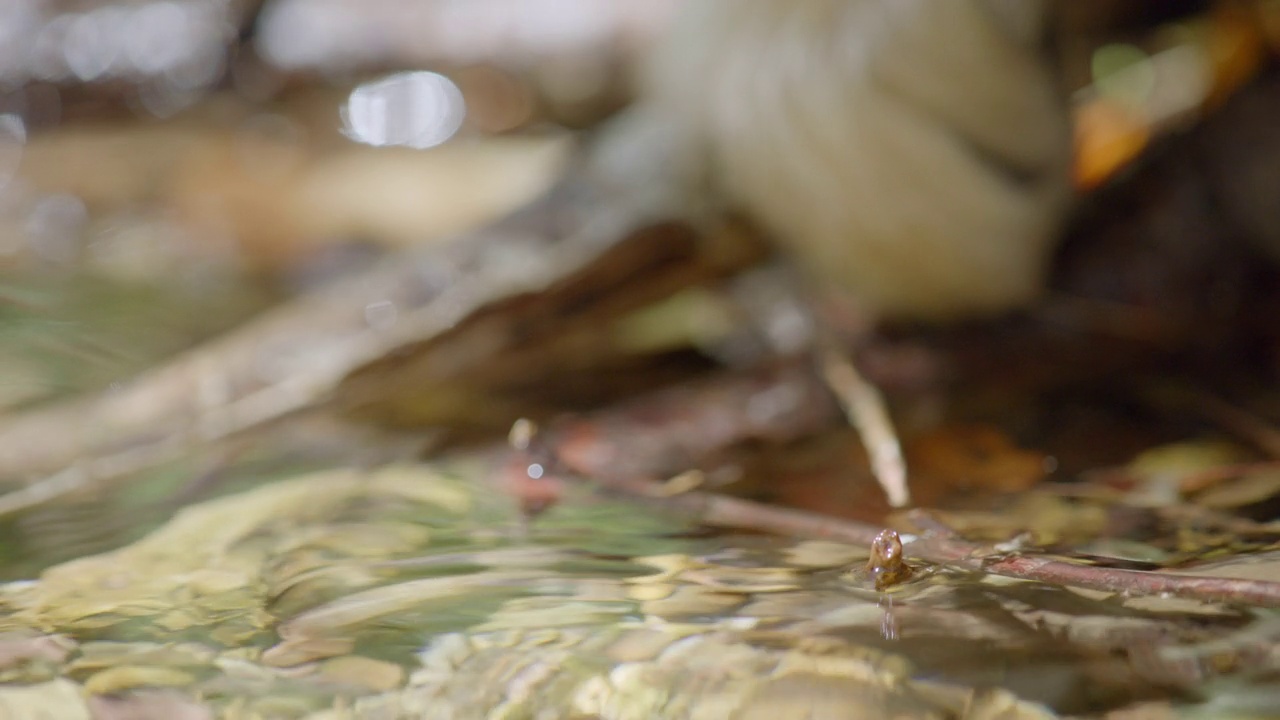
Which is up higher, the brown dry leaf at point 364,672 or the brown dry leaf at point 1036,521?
the brown dry leaf at point 1036,521

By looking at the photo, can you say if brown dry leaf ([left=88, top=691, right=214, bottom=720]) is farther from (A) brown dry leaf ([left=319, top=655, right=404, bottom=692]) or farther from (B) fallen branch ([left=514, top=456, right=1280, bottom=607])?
(B) fallen branch ([left=514, top=456, right=1280, bottom=607])

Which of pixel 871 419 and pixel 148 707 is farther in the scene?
pixel 871 419

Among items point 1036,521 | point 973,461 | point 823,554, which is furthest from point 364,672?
point 973,461

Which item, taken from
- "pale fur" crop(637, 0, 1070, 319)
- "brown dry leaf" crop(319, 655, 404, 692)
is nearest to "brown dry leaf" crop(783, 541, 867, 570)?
"brown dry leaf" crop(319, 655, 404, 692)

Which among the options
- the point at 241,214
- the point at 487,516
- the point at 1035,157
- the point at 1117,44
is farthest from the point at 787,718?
the point at 241,214

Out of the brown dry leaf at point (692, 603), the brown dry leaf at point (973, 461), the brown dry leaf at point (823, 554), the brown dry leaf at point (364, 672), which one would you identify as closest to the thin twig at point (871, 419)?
the brown dry leaf at point (973, 461)

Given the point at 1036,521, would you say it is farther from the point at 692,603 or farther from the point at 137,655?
the point at 137,655

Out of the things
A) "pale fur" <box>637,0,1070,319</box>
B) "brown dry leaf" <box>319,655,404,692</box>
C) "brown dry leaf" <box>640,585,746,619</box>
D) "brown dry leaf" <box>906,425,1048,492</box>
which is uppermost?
"pale fur" <box>637,0,1070,319</box>

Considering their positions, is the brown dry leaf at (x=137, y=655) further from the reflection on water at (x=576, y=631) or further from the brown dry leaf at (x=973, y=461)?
the brown dry leaf at (x=973, y=461)

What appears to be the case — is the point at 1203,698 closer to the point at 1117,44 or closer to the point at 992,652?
the point at 992,652
